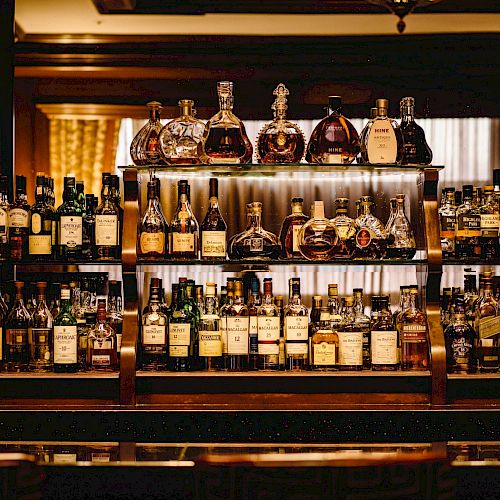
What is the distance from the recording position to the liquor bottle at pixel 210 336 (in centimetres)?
305

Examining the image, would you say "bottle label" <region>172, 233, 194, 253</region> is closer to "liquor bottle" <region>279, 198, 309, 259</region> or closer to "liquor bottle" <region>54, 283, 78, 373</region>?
"liquor bottle" <region>279, 198, 309, 259</region>

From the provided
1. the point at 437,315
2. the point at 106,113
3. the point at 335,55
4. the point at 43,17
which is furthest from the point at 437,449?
the point at 43,17

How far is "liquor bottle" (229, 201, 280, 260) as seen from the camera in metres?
3.13

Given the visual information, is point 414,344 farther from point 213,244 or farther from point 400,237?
point 213,244

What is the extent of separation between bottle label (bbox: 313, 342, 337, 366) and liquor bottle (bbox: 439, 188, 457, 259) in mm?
596

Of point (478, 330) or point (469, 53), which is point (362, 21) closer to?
point (469, 53)

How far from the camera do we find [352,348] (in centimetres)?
304

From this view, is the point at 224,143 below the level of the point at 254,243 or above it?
above

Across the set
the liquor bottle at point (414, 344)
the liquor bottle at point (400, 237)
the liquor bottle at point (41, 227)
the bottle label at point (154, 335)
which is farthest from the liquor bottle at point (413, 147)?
the liquor bottle at point (41, 227)

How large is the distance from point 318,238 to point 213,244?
1.26ft

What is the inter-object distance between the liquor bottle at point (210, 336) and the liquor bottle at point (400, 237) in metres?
0.68

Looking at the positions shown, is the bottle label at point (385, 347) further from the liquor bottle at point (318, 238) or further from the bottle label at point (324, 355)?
the liquor bottle at point (318, 238)

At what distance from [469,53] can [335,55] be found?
0.62 meters

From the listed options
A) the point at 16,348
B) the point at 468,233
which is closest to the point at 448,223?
the point at 468,233
